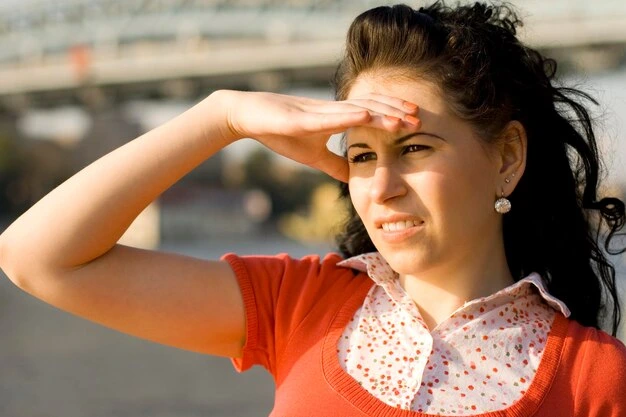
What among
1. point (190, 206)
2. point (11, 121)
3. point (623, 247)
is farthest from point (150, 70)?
point (623, 247)

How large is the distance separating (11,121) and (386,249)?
95.4ft

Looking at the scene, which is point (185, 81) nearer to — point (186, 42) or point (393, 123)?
point (186, 42)

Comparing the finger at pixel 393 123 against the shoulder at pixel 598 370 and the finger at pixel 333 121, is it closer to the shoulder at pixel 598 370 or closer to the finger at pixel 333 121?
the finger at pixel 333 121

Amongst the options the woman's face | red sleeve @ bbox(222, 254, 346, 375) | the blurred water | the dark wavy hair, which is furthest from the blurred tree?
the woman's face

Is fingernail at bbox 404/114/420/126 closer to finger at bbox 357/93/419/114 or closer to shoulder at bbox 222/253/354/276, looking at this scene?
finger at bbox 357/93/419/114

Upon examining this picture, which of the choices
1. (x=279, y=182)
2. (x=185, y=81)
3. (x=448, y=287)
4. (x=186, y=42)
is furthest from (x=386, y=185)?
(x=279, y=182)

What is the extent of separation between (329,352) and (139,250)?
0.33 meters

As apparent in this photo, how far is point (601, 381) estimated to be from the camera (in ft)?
4.86

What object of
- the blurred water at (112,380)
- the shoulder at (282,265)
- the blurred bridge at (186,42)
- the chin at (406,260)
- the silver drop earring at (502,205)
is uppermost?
the silver drop earring at (502,205)

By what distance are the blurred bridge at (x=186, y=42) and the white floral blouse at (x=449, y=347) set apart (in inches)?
639

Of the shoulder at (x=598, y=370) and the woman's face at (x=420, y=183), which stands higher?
the woman's face at (x=420, y=183)

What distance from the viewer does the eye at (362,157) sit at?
5.12 ft

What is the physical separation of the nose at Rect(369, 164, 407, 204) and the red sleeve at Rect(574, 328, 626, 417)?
1.15 ft

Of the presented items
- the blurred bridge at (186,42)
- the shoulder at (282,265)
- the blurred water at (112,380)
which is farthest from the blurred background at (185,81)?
the shoulder at (282,265)
